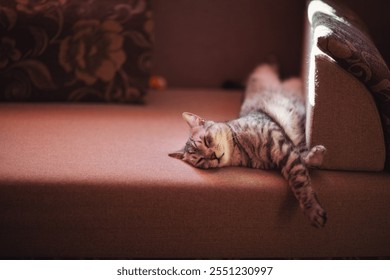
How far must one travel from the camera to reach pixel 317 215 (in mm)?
1333

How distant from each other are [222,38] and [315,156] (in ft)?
4.25

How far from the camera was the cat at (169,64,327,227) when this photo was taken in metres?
1.37

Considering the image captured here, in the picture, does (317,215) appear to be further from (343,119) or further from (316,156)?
(343,119)

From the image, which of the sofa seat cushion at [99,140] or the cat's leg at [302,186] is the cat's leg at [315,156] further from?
the sofa seat cushion at [99,140]

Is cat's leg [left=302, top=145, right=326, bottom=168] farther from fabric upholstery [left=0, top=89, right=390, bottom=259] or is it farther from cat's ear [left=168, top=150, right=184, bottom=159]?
cat's ear [left=168, top=150, right=184, bottom=159]

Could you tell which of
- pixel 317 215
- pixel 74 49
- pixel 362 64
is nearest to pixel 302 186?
pixel 317 215

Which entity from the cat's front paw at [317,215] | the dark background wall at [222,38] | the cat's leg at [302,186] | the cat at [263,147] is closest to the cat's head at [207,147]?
the cat at [263,147]

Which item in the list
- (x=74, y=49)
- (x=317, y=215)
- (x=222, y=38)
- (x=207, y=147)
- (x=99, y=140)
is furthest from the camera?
(x=222, y=38)

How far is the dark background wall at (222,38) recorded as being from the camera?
2.48 metres

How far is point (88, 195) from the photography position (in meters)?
1.38

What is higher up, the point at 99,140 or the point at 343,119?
the point at 343,119

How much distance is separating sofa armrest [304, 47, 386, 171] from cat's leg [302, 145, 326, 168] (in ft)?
0.11

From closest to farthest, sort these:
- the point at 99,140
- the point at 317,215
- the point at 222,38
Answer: the point at 317,215 < the point at 99,140 < the point at 222,38
